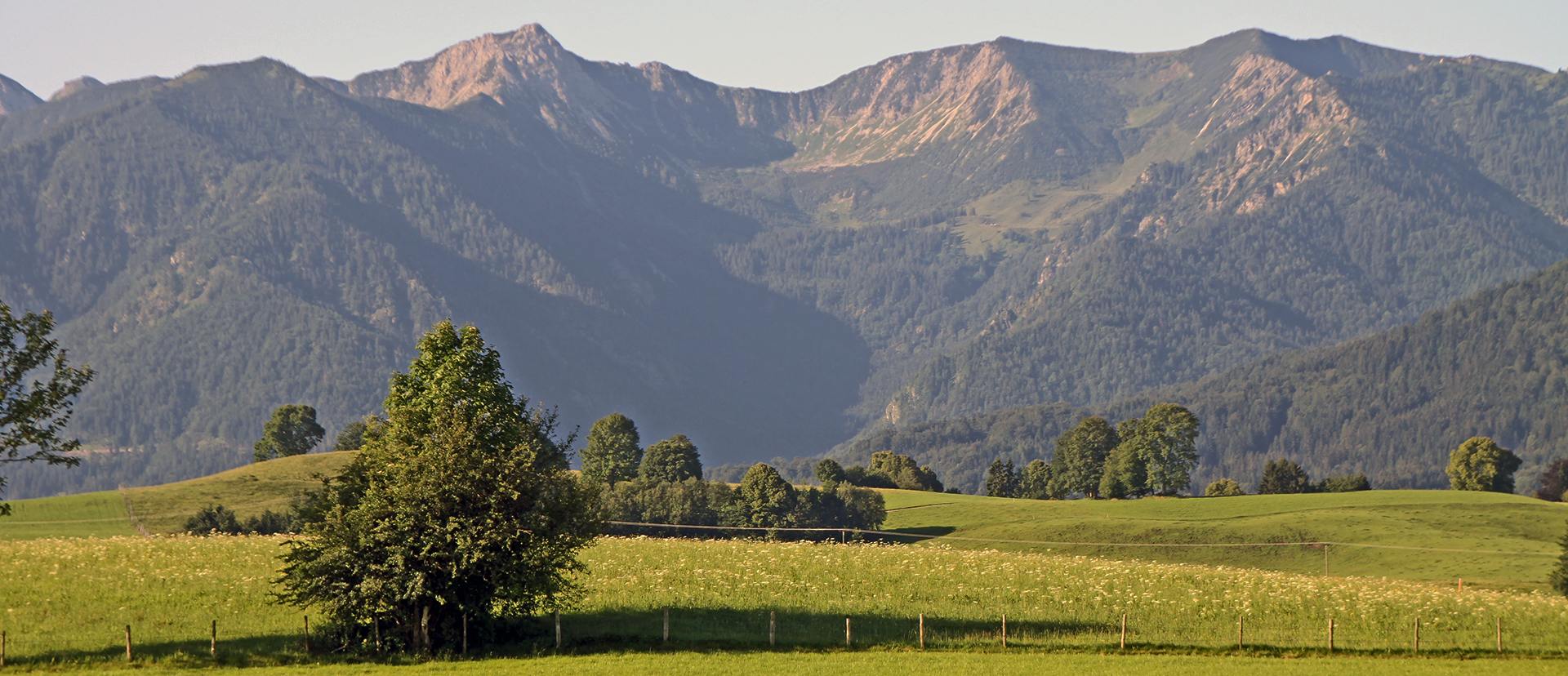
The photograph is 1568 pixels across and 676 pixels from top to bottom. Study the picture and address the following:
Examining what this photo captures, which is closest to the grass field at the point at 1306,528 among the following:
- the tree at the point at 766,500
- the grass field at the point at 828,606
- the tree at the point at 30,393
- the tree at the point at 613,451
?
the tree at the point at 766,500

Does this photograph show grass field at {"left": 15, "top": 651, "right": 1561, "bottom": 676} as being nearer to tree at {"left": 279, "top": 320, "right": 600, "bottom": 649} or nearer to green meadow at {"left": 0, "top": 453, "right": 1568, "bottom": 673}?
green meadow at {"left": 0, "top": 453, "right": 1568, "bottom": 673}

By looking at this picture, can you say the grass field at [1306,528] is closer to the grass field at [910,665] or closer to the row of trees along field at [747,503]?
the row of trees along field at [747,503]

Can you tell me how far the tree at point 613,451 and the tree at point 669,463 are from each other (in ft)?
6.29

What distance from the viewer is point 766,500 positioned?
162 metres

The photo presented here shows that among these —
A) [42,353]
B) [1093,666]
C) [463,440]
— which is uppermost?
[42,353]

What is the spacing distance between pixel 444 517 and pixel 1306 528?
381 ft

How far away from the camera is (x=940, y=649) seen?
209 ft

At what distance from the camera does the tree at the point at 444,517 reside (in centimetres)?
5581

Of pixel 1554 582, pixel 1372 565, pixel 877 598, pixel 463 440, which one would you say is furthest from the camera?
pixel 1372 565

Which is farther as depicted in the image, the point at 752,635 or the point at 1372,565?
the point at 1372,565

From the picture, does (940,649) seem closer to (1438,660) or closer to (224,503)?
(1438,660)

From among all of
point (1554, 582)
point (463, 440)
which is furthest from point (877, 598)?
point (1554, 582)

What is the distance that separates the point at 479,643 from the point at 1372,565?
9508cm

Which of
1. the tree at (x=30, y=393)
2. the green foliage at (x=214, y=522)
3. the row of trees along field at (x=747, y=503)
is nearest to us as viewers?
the tree at (x=30, y=393)
